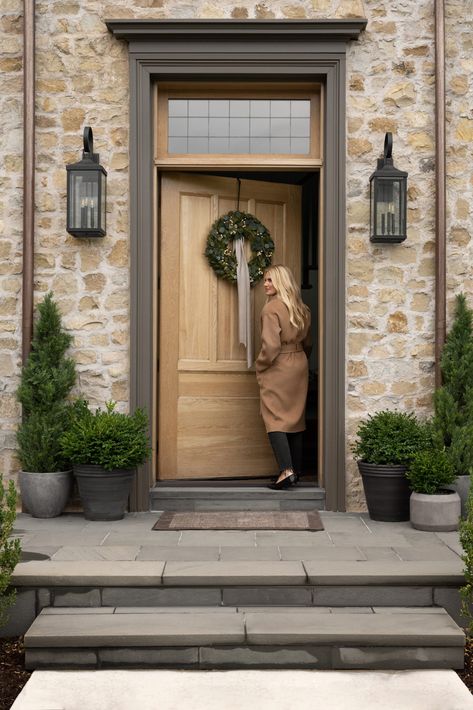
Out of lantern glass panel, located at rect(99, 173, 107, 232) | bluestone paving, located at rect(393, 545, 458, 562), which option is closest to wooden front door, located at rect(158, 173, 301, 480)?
lantern glass panel, located at rect(99, 173, 107, 232)

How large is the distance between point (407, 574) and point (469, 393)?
1.82 metres

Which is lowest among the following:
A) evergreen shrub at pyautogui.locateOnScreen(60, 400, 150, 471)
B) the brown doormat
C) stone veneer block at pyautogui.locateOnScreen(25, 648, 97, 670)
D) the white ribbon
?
stone veneer block at pyautogui.locateOnScreen(25, 648, 97, 670)

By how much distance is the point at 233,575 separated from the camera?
4.11 metres

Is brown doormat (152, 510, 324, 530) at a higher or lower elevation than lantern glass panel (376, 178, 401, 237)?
lower

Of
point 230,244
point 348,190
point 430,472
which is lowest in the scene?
point 430,472

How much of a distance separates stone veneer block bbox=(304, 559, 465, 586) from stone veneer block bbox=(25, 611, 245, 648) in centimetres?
50

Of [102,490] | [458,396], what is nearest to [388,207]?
[458,396]

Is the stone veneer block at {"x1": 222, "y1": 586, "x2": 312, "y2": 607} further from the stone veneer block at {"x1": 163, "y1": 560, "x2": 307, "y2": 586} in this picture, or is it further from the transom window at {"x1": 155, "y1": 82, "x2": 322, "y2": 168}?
the transom window at {"x1": 155, "y1": 82, "x2": 322, "y2": 168}

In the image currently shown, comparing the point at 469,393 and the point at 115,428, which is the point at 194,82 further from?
the point at 469,393

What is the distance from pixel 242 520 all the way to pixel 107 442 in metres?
1.04

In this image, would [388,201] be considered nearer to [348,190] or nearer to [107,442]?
[348,190]

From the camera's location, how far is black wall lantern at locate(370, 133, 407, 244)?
18.5 feet

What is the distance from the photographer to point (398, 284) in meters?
5.86

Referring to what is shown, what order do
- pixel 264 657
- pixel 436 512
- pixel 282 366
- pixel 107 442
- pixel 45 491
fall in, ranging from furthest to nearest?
pixel 282 366 < pixel 45 491 < pixel 107 442 < pixel 436 512 < pixel 264 657
